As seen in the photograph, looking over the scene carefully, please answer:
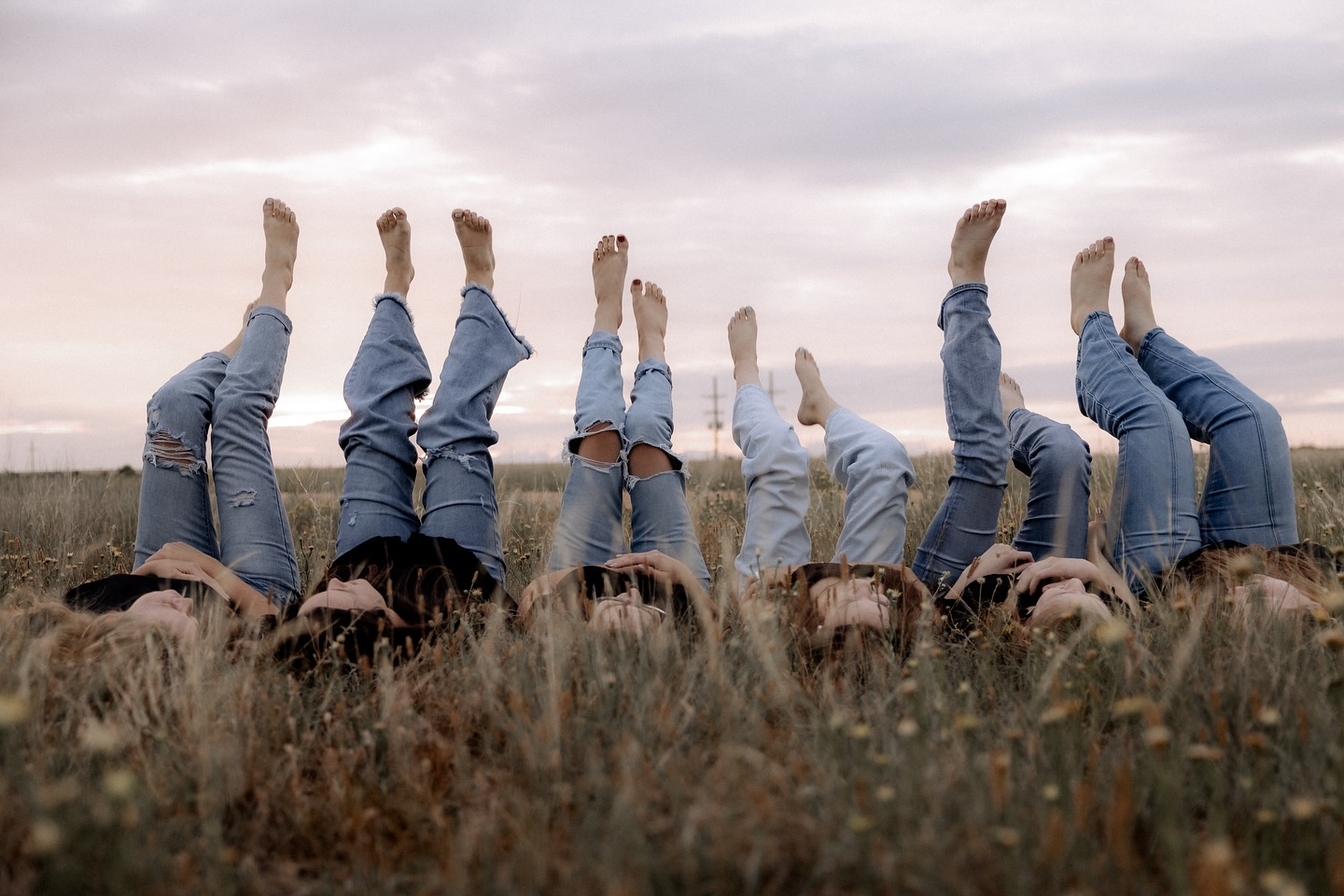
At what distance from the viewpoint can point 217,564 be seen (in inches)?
141

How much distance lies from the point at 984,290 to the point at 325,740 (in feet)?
9.67

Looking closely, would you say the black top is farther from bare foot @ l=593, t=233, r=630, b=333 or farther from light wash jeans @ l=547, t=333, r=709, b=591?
bare foot @ l=593, t=233, r=630, b=333

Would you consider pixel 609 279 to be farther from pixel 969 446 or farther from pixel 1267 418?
pixel 1267 418

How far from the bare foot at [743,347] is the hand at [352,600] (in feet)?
7.10

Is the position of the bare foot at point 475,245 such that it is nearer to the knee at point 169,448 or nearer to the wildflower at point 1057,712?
the knee at point 169,448

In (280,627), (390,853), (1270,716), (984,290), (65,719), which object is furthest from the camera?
(984,290)

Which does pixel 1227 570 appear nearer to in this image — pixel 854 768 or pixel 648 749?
pixel 854 768

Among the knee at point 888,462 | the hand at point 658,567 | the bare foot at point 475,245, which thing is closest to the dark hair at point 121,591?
the hand at point 658,567

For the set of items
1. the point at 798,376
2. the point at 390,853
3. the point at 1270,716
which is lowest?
the point at 390,853

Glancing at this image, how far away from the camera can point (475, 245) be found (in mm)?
4262

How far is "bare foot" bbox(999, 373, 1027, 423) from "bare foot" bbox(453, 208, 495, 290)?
2399 mm

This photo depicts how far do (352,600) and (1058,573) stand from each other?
2.19 m

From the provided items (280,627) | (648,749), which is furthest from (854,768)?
(280,627)

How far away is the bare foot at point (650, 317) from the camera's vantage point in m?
4.58
